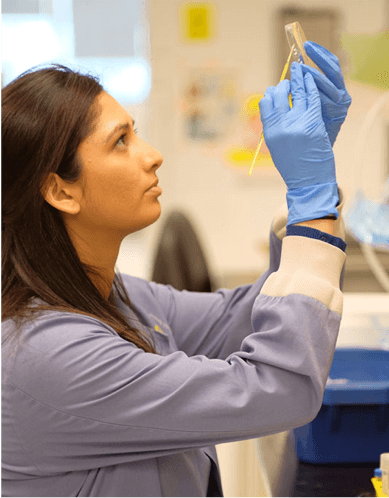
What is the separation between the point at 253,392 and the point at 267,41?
3.77 meters

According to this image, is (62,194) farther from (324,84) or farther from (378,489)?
(378,489)

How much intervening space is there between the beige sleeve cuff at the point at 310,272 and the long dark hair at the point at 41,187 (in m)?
0.30

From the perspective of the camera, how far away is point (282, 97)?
3.12ft

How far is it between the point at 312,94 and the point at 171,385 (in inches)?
20.1

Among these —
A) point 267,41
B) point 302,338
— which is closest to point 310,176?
point 302,338

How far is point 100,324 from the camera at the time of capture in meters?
0.94

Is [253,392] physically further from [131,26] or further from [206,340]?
[131,26]

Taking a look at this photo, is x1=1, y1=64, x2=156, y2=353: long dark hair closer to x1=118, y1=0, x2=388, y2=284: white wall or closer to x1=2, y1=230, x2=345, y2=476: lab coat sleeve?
x1=2, y1=230, x2=345, y2=476: lab coat sleeve

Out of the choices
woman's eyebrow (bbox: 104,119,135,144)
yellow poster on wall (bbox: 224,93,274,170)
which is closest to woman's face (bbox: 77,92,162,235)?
woman's eyebrow (bbox: 104,119,135,144)

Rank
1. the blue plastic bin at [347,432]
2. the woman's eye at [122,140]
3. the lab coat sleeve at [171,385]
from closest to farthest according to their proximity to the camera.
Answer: the lab coat sleeve at [171,385] < the woman's eye at [122,140] < the blue plastic bin at [347,432]

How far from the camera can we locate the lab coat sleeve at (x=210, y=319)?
A: 1306mm

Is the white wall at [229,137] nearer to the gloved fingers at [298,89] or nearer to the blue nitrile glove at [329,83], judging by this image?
the blue nitrile glove at [329,83]

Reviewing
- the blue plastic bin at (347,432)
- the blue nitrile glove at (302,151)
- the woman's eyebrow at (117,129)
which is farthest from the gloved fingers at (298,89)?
the blue plastic bin at (347,432)

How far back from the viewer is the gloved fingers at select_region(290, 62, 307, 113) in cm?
94
